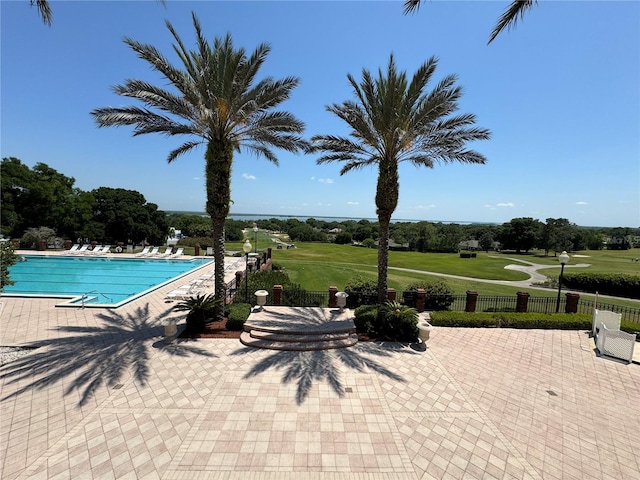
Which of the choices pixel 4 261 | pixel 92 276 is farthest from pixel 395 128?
pixel 92 276

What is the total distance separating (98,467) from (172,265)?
2287cm

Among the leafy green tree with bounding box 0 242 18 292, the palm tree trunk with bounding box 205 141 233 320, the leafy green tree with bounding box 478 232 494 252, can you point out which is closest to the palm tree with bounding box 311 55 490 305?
the palm tree trunk with bounding box 205 141 233 320

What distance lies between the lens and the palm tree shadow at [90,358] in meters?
7.28

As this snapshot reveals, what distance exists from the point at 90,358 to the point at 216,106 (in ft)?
31.4

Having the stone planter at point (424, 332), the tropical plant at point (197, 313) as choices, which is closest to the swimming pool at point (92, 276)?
the tropical plant at point (197, 313)

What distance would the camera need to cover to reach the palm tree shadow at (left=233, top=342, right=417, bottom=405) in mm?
7676

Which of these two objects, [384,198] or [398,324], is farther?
[384,198]

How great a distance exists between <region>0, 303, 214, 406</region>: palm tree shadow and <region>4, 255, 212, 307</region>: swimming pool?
381 cm

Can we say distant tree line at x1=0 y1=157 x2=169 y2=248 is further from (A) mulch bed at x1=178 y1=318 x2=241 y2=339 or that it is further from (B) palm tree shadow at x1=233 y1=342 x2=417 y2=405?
(B) palm tree shadow at x1=233 y1=342 x2=417 y2=405

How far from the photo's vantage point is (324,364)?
8703mm

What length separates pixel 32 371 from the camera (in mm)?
7707

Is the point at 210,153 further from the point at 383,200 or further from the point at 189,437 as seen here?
the point at 189,437

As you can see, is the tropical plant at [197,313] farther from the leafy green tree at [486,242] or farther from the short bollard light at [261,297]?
the leafy green tree at [486,242]

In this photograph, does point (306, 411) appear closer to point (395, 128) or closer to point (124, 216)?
point (395, 128)
